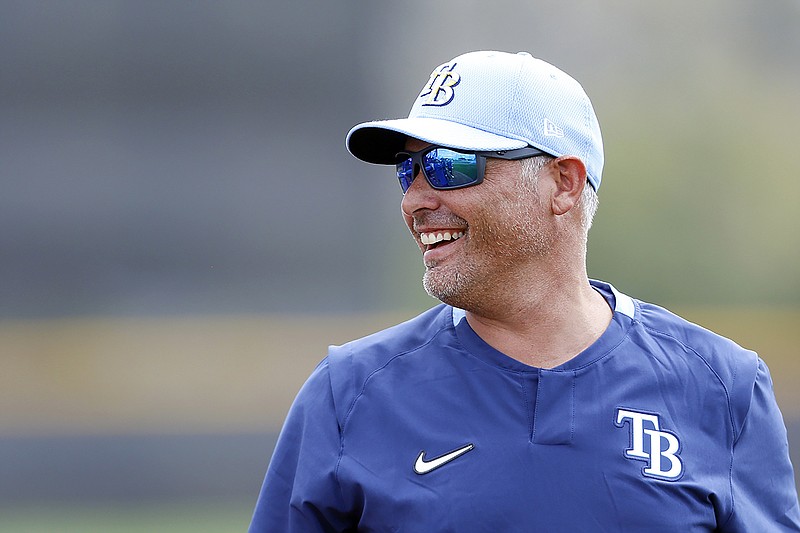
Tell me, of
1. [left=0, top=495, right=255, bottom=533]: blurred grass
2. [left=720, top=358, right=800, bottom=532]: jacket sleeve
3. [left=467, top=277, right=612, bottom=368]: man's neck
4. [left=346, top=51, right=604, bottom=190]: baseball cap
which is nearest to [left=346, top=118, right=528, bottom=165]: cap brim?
[left=346, top=51, right=604, bottom=190]: baseball cap

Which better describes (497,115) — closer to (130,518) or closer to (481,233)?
(481,233)

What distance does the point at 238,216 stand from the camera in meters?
5.12

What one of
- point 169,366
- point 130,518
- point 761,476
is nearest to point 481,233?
point 761,476

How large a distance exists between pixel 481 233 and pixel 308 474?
0.45 metres

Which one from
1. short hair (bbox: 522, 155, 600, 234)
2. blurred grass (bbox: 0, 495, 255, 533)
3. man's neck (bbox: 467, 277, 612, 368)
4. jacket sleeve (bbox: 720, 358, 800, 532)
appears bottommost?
blurred grass (bbox: 0, 495, 255, 533)

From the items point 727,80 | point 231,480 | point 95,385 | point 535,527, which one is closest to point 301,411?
point 535,527

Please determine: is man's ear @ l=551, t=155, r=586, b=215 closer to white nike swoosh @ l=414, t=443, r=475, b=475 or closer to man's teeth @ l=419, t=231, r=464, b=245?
man's teeth @ l=419, t=231, r=464, b=245

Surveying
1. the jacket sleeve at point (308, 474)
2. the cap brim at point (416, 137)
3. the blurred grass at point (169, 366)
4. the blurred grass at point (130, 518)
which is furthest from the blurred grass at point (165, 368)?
the jacket sleeve at point (308, 474)

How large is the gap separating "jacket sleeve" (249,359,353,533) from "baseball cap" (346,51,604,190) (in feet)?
1.27

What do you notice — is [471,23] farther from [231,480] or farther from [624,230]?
[231,480]

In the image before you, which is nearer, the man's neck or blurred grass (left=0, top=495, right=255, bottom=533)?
the man's neck

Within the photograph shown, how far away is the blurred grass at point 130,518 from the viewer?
4.59 meters

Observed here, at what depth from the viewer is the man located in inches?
53.6

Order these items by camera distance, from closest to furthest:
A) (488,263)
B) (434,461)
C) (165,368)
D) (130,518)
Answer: (434,461), (488,263), (130,518), (165,368)
